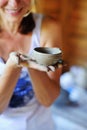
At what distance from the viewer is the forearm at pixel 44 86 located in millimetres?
997

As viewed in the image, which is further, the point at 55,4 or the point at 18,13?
the point at 55,4

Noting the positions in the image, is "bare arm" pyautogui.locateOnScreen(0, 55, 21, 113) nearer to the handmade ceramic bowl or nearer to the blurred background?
the handmade ceramic bowl

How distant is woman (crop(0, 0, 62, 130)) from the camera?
41.4 inches

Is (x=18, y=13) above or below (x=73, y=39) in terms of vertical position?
above

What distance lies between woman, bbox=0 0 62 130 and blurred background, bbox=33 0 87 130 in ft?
4.76

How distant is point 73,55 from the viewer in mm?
3256

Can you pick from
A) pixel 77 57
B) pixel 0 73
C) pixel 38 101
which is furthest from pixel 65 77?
pixel 0 73

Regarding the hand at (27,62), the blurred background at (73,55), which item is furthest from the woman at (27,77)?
the blurred background at (73,55)

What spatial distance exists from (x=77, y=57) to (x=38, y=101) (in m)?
2.13

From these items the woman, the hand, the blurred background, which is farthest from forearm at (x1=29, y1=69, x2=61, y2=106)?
the blurred background

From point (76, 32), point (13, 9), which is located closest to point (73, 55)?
point (76, 32)

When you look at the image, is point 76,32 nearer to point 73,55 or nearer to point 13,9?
point 73,55

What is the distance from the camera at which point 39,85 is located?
1025 millimetres

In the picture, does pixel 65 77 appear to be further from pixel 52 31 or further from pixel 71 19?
pixel 52 31
